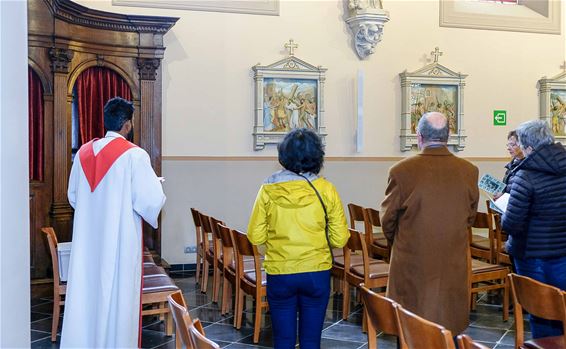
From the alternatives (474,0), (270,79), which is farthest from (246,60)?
(474,0)

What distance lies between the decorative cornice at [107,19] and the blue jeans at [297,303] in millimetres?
4070

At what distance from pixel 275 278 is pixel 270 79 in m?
4.70

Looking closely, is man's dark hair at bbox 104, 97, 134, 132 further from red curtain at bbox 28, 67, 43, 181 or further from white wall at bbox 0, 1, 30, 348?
red curtain at bbox 28, 67, 43, 181

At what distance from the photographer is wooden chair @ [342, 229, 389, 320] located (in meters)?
4.75

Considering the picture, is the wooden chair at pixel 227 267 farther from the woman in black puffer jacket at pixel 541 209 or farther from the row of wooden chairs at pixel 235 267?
the woman in black puffer jacket at pixel 541 209

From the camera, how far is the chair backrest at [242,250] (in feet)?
14.7

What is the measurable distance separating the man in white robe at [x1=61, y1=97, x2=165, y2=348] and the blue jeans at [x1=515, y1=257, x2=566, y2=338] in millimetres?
2118

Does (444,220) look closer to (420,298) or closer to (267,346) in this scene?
(420,298)

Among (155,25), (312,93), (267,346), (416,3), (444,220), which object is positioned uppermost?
(416,3)

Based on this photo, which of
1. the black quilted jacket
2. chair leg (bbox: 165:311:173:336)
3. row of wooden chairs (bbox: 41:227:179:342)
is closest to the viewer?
the black quilted jacket

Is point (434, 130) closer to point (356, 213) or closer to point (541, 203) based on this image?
point (541, 203)

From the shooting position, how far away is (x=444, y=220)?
121 inches

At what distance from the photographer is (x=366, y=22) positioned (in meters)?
7.58

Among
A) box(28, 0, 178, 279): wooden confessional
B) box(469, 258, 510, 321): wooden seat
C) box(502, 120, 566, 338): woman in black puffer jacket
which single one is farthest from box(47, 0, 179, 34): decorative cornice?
box(502, 120, 566, 338): woman in black puffer jacket
